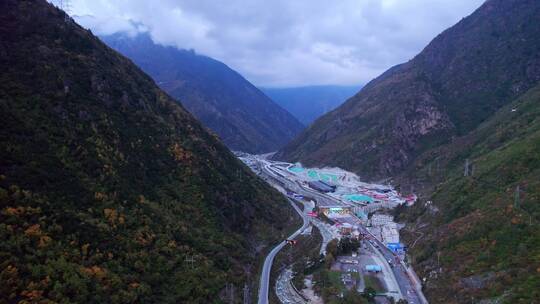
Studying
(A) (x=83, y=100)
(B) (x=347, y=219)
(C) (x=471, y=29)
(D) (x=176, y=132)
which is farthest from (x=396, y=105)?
(A) (x=83, y=100)

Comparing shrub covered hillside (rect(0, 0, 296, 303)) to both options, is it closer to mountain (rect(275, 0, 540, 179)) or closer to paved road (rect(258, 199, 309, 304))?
paved road (rect(258, 199, 309, 304))

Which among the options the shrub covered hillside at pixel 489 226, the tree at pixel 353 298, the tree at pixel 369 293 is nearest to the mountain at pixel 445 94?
the shrub covered hillside at pixel 489 226

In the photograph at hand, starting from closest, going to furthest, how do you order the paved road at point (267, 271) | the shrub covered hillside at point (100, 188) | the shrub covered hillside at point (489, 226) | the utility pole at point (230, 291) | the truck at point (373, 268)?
the shrub covered hillside at point (100, 188), the shrub covered hillside at point (489, 226), the utility pole at point (230, 291), the paved road at point (267, 271), the truck at point (373, 268)

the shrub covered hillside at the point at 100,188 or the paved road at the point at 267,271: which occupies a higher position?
the shrub covered hillside at the point at 100,188

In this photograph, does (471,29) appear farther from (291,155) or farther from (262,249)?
(262,249)

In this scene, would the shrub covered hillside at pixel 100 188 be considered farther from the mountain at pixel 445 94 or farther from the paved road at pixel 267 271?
the mountain at pixel 445 94

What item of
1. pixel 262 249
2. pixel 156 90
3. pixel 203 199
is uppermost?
pixel 156 90

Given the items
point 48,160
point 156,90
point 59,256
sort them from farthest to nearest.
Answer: point 156,90 < point 48,160 < point 59,256
